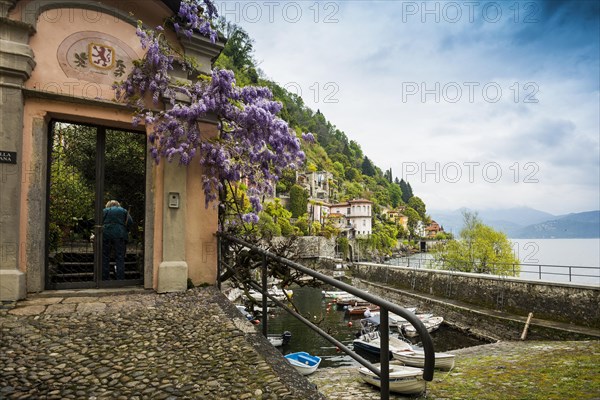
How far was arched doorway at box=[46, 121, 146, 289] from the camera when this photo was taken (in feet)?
19.0

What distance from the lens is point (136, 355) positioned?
3.24 m

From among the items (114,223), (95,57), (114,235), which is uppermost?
(95,57)

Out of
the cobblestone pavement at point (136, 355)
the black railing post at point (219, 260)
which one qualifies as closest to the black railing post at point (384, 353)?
the cobblestone pavement at point (136, 355)

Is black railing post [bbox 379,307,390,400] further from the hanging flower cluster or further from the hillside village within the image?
the hillside village

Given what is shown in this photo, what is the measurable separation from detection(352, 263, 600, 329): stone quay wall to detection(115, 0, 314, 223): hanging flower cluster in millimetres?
16539

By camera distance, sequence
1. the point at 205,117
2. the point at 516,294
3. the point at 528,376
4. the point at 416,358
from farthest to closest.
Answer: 1. the point at 516,294
2. the point at 416,358
3. the point at 528,376
4. the point at 205,117

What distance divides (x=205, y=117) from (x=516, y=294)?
19.4m

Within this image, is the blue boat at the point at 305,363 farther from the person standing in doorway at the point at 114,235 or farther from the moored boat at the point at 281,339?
the person standing in doorway at the point at 114,235

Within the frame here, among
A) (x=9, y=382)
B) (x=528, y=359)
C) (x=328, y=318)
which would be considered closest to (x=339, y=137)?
(x=328, y=318)

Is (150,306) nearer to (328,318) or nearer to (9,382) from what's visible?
(9,382)

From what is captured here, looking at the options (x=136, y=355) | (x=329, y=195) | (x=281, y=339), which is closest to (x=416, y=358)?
(x=281, y=339)

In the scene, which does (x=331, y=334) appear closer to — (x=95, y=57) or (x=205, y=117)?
(x=205, y=117)

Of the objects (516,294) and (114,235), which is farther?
(516,294)

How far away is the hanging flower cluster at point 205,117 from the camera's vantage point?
592 cm
